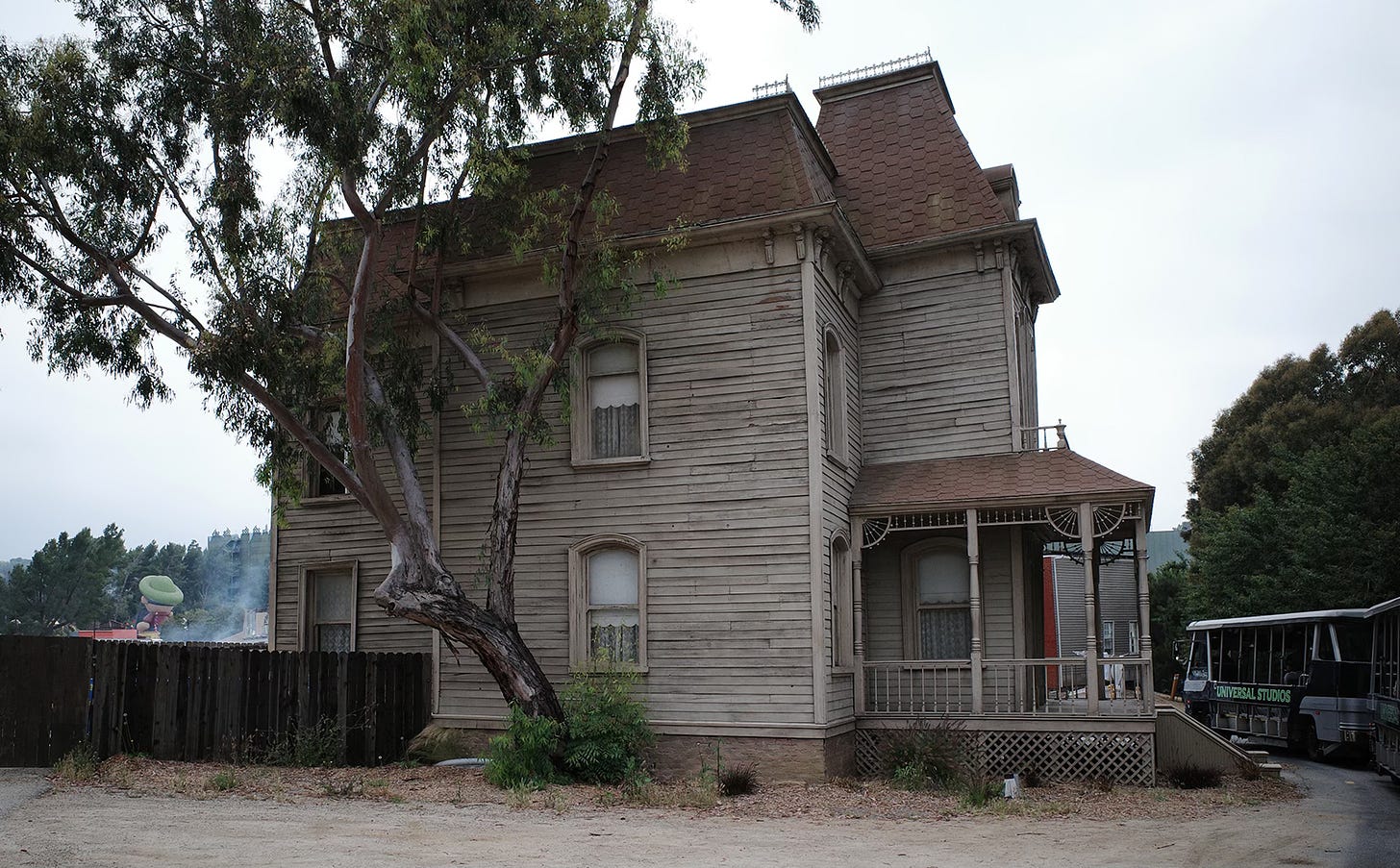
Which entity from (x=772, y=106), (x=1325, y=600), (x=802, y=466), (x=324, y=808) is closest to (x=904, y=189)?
(x=772, y=106)

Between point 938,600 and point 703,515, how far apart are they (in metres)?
4.28

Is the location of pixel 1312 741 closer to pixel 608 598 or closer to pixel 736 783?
pixel 736 783

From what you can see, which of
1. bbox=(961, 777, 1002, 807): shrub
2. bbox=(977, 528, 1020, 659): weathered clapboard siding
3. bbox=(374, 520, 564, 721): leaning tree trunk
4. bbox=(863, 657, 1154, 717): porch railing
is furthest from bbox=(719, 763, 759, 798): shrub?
bbox=(977, 528, 1020, 659): weathered clapboard siding

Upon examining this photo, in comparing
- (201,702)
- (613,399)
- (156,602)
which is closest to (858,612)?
(613,399)

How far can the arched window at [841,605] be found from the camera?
16.5 m

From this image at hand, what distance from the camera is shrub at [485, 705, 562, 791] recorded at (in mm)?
13977

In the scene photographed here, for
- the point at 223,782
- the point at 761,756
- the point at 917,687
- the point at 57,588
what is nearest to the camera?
the point at 223,782

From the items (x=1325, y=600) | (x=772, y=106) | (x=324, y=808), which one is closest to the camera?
(x=324, y=808)

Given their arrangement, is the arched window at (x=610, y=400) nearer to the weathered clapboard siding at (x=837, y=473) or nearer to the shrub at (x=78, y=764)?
the weathered clapboard siding at (x=837, y=473)

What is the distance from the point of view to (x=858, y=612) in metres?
16.5

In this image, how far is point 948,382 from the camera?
1806 cm

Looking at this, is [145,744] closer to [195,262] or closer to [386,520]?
[386,520]

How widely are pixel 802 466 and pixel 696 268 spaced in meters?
3.45

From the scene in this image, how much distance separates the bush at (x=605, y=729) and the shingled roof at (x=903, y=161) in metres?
8.38
